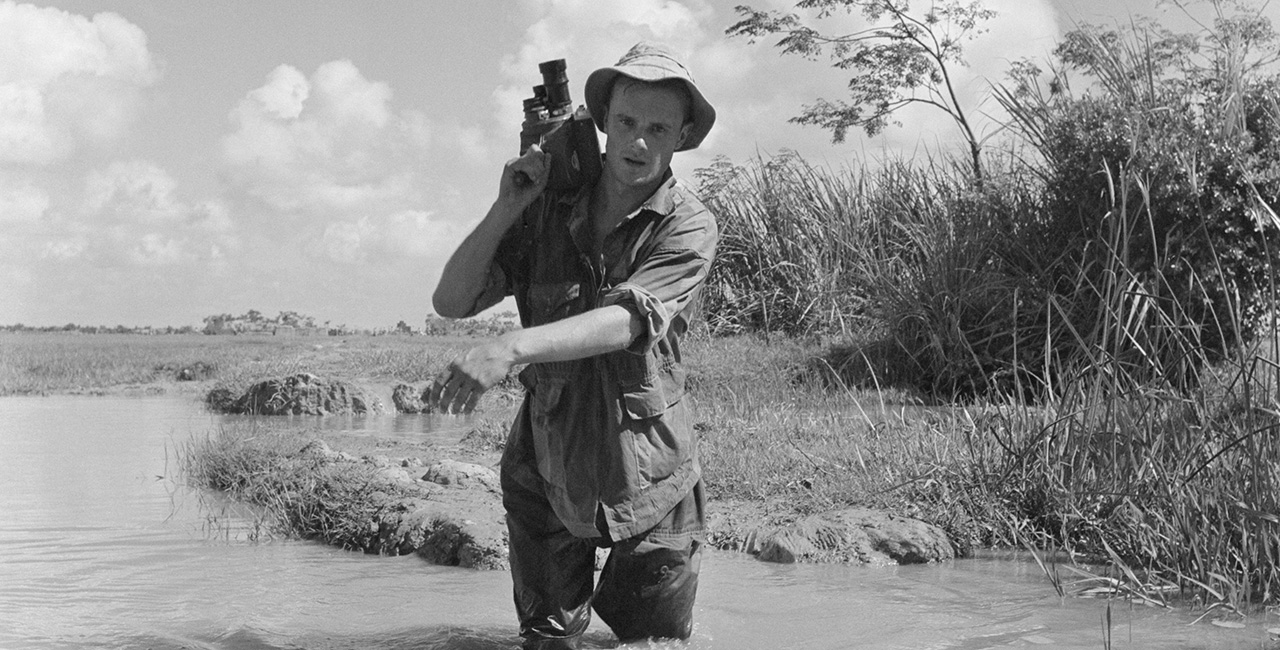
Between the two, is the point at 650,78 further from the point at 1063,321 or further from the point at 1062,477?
the point at 1063,321

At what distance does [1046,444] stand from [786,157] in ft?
28.5

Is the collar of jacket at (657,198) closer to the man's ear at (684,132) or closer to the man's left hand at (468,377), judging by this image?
the man's ear at (684,132)

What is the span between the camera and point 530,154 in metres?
3.01

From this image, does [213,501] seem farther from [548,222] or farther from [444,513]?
[548,222]

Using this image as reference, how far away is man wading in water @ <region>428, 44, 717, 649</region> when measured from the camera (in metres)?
3.03

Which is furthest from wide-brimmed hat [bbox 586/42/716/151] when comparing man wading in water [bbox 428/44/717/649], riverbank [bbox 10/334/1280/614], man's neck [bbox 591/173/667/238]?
riverbank [bbox 10/334/1280/614]

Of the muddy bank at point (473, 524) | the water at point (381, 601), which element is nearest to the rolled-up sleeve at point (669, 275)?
the water at point (381, 601)

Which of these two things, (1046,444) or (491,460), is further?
(491,460)

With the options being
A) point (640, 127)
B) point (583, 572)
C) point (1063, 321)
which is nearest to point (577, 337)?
point (640, 127)

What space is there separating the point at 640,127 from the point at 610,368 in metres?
0.60

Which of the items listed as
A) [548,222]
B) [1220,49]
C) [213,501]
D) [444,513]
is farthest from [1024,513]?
[1220,49]

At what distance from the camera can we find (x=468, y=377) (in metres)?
2.53

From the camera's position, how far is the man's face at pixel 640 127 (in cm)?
302

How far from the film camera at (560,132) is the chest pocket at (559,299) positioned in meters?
0.25
